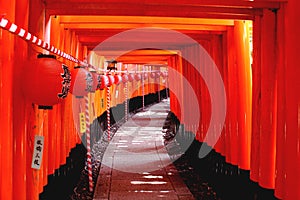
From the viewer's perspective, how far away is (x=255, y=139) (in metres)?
6.63

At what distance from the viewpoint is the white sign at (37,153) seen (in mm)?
4688

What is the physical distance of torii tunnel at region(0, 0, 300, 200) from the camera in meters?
4.40

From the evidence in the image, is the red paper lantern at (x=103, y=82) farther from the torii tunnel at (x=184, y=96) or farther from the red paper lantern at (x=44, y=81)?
the red paper lantern at (x=44, y=81)

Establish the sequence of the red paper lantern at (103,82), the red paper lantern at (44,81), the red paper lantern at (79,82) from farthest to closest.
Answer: the red paper lantern at (103,82) → the red paper lantern at (79,82) → the red paper lantern at (44,81)

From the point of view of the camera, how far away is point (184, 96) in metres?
14.4

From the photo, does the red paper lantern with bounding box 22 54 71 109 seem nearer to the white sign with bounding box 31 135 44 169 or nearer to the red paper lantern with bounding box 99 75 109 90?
the white sign with bounding box 31 135 44 169

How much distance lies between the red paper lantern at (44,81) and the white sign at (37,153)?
1.58ft

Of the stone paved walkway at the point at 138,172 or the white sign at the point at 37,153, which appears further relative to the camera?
the stone paved walkway at the point at 138,172

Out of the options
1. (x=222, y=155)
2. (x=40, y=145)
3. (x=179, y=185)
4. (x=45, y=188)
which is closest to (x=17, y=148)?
(x=40, y=145)

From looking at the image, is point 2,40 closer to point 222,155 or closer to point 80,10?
point 80,10

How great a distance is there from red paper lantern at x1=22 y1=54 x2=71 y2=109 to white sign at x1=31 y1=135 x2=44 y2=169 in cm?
48

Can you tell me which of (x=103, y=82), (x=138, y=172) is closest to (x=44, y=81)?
(x=138, y=172)

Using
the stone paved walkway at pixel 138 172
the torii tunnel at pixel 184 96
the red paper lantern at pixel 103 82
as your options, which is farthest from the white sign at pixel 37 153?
the red paper lantern at pixel 103 82

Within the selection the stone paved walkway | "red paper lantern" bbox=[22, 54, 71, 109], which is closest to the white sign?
"red paper lantern" bbox=[22, 54, 71, 109]
